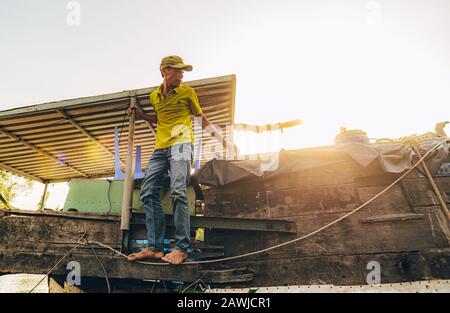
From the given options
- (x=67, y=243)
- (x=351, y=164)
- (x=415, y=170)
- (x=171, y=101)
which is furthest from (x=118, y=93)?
(x=415, y=170)

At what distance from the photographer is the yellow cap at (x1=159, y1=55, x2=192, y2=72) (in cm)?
366

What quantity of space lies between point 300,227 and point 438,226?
1948mm

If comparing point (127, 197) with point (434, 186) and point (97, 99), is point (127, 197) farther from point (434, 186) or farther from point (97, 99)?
point (434, 186)

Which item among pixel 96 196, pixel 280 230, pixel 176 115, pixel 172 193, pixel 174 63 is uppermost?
pixel 174 63

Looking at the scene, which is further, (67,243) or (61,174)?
(61,174)

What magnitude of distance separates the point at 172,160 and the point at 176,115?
755mm

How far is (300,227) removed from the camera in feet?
12.2

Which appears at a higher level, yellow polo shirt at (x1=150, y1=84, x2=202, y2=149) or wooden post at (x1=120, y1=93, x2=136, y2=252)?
yellow polo shirt at (x1=150, y1=84, x2=202, y2=149)

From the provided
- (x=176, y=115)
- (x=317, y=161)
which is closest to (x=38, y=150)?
(x=176, y=115)

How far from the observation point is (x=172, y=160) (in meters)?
3.60

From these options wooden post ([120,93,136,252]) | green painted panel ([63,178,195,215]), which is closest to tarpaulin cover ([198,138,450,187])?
green painted panel ([63,178,195,215])

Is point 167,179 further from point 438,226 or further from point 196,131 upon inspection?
point 438,226

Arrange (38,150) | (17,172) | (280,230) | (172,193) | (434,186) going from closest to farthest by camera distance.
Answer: (172,193) < (434,186) < (280,230) < (38,150) < (17,172)

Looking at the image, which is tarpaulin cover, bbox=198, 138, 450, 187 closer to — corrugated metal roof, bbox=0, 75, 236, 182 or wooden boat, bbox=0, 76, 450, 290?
wooden boat, bbox=0, 76, 450, 290
